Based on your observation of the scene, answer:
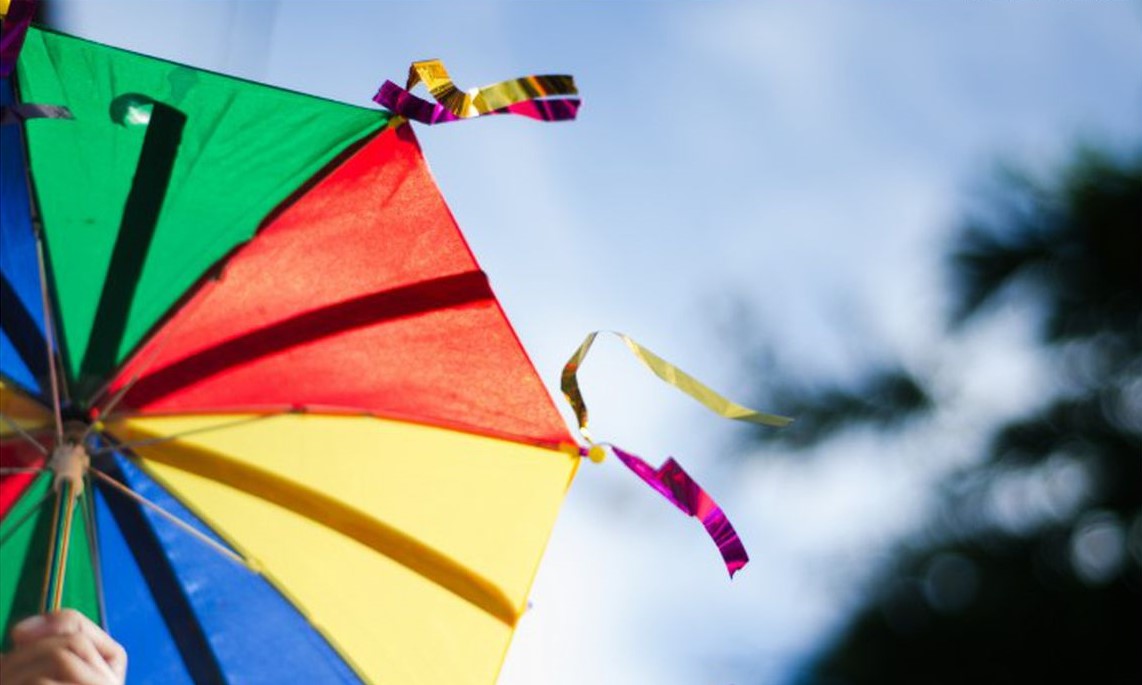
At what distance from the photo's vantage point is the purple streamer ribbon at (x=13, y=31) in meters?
2.26

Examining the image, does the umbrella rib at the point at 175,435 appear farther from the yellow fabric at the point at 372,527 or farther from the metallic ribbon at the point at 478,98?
the metallic ribbon at the point at 478,98

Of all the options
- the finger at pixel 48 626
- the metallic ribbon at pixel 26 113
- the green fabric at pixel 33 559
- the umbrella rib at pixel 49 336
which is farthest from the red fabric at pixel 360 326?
the finger at pixel 48 626

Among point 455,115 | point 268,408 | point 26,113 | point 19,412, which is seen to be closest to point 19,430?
point 19,412

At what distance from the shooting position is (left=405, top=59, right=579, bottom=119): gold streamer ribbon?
8.16 feet

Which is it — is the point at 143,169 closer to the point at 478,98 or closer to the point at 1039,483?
the point at 478,98

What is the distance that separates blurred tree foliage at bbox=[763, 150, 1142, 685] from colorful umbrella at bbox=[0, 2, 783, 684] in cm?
131

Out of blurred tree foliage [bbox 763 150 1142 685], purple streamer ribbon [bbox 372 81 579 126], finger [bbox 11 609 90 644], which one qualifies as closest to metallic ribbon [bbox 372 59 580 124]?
purple streamer ribbon [bbox 372 81 579 126]

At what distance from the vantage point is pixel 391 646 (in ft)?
8.45

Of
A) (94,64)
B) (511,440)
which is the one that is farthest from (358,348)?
(94,64)

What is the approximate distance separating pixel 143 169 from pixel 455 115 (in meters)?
0.54

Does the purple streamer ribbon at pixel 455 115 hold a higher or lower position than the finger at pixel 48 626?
higher

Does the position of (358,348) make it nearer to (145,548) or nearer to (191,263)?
(191,263)

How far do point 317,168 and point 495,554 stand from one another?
2.48ft

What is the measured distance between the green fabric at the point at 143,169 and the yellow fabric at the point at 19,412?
0.25 feet
